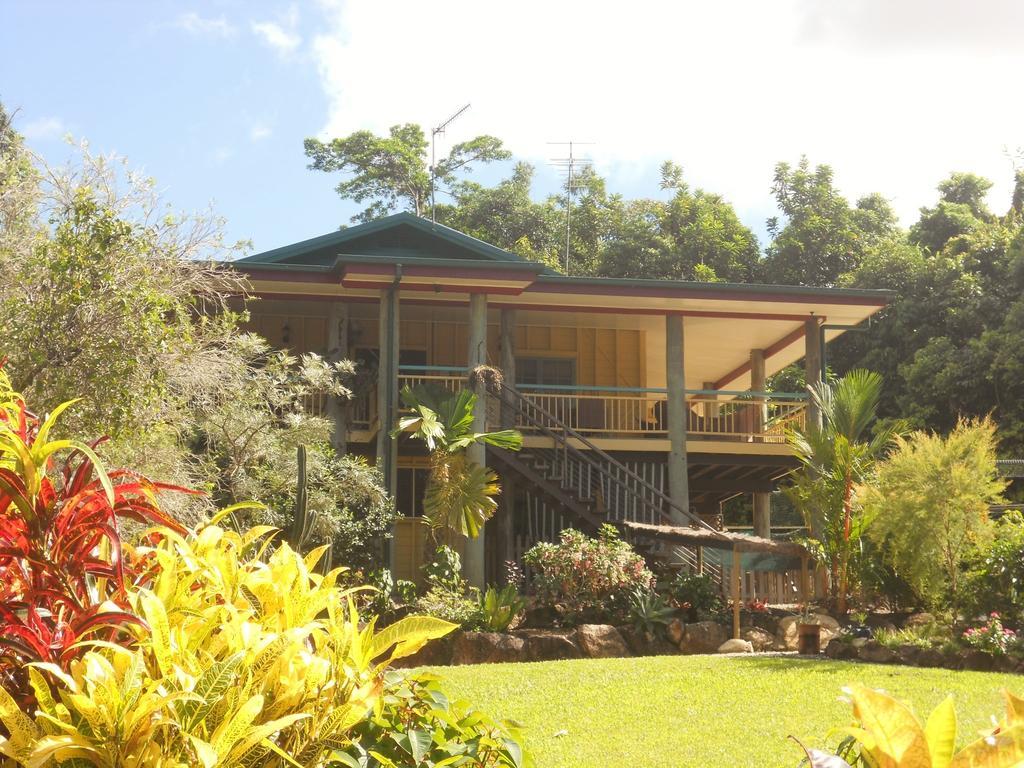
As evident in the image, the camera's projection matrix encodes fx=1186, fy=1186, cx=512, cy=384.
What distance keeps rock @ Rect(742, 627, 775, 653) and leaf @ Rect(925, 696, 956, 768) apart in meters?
11.9

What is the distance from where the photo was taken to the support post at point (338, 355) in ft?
58.6

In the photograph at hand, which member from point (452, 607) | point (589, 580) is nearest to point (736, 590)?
point (589, 580)

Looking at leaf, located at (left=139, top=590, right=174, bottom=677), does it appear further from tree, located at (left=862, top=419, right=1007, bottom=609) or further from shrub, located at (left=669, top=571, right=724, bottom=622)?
shrub, located at (left=669, top=571, right=724, bottom=622)

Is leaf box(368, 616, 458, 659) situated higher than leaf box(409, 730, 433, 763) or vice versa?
leaf box(368, 616, 458, 659)

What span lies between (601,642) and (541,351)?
8892mm

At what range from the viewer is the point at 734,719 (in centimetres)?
870

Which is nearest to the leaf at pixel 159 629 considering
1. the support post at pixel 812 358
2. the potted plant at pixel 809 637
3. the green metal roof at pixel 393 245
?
the potted plant at pixel 809 637

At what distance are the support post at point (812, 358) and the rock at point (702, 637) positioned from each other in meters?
5.44

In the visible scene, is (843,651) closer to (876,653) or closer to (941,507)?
(876,653)

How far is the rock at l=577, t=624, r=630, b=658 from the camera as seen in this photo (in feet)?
43.3

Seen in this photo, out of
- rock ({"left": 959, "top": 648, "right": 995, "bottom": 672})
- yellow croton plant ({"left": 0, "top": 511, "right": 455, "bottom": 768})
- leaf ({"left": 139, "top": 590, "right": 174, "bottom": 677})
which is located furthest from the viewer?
rock ({"left": 959, "top": 648, "right": 995, "bottom": 672})

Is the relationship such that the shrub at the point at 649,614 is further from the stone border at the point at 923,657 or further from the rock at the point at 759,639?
the stone border at the point at 923,657

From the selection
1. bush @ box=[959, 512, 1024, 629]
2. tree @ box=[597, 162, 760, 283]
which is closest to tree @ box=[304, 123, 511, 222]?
tree @ box=[597, 162, 760, 283]

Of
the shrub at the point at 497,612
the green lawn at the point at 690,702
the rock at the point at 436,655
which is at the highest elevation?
the shrub at the point at 497,612
